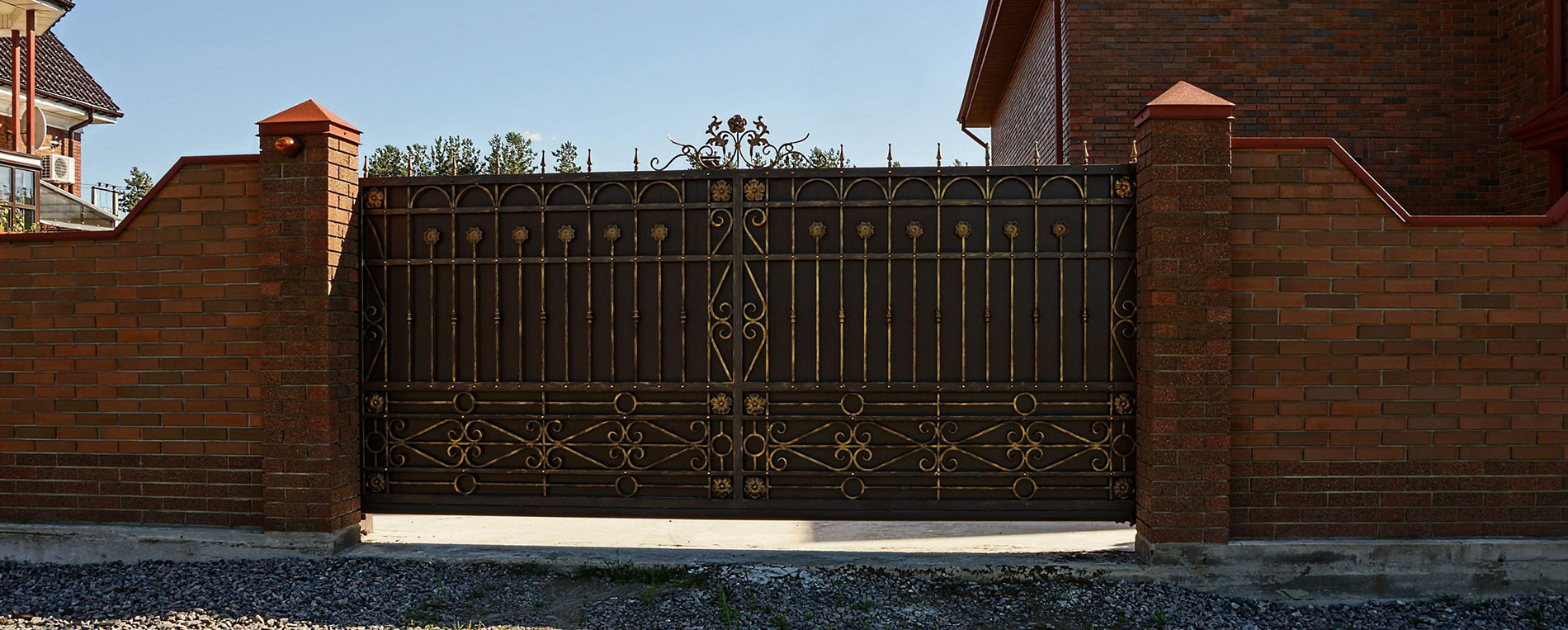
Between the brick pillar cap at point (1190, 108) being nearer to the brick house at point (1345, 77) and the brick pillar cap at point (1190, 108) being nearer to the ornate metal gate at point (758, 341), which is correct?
the ornate metal gate at point (758, 341)

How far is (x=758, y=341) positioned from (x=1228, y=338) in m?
2.13

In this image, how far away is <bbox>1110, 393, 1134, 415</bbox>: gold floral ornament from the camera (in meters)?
4.69

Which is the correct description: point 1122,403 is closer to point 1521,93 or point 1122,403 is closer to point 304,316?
point 304,316

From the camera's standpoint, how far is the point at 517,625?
4043 millimetres

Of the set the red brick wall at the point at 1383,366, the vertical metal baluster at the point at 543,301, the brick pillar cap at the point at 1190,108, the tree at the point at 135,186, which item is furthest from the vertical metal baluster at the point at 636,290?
the tree at the point at 135,186

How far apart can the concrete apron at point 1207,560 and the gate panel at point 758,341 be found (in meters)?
0.24

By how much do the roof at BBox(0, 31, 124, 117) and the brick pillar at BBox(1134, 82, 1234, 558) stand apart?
828 inches

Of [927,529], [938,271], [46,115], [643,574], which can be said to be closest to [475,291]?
[643,574]

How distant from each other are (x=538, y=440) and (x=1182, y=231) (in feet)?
10.4

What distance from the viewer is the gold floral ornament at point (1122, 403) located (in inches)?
185

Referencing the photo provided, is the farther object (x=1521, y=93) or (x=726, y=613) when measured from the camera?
(x=1521, y=93)

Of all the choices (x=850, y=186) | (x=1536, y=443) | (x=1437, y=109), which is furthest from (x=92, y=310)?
(x=1437, y=109)

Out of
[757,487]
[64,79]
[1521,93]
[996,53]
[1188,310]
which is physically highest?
[64,79]

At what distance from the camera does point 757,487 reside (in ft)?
15.9
